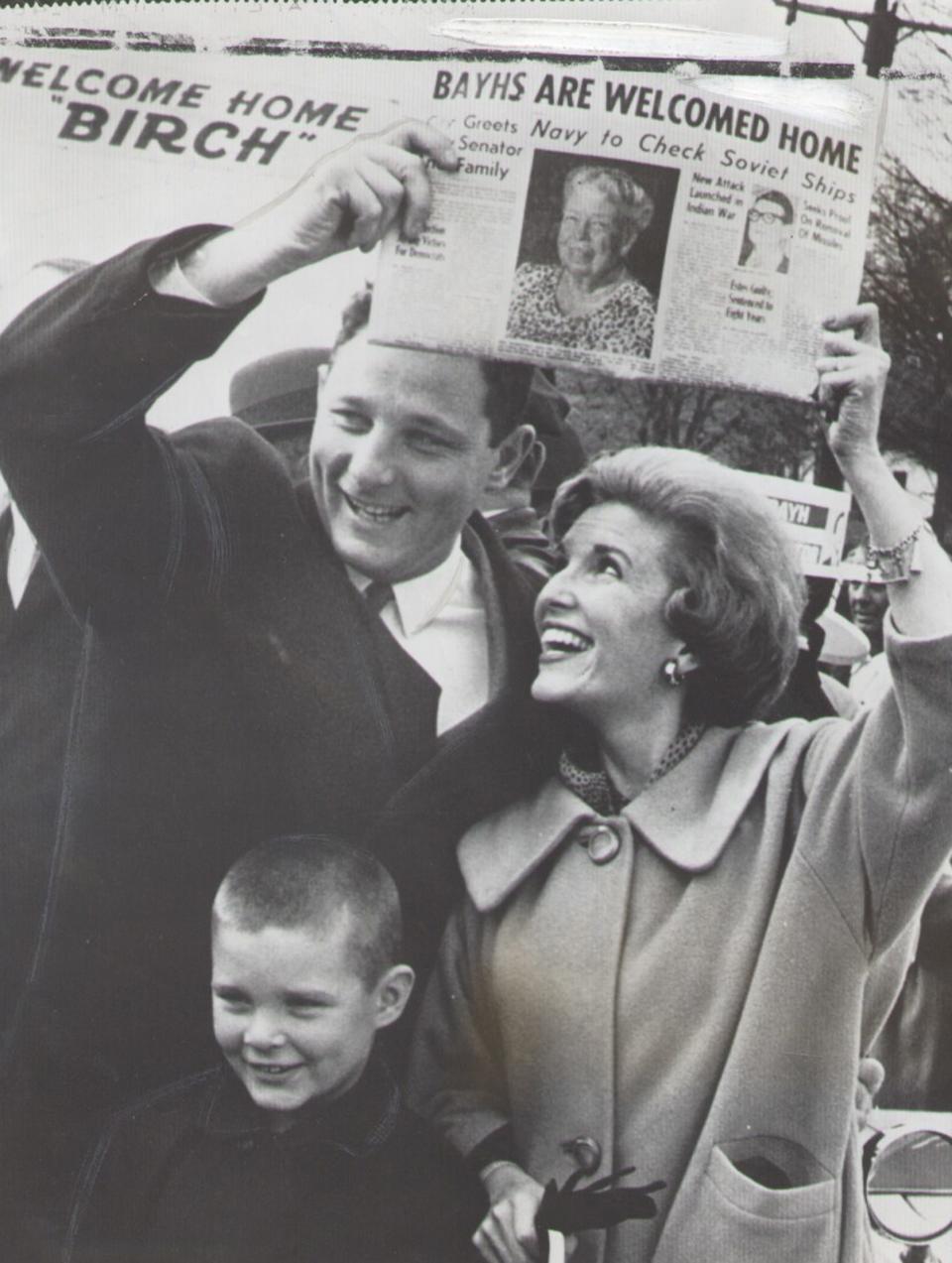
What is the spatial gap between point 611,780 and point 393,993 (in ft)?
1.68

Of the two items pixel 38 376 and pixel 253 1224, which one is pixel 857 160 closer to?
pixel 38 376

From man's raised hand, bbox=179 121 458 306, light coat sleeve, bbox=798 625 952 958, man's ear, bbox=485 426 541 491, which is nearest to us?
light coat sleeve, bbox=798 625 952 958

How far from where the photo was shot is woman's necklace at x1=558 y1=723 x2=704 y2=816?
2.36 meters

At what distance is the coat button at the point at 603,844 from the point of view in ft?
7.63

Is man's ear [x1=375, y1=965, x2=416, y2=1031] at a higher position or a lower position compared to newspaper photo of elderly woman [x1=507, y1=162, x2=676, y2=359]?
lower

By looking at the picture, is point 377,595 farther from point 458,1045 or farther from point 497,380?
point 458,1045

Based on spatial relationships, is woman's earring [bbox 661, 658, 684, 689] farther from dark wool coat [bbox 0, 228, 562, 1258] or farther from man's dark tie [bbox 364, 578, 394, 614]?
man's dark tie [bbox 364, 578, 394, 614]

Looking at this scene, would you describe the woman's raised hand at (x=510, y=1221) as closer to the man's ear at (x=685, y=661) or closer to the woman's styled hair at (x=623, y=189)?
the man's ear at (x=685, y=661)

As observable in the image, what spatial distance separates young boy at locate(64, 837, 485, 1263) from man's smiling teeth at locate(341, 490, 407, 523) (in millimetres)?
552

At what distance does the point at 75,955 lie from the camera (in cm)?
240

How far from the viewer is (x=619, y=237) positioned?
2.32m

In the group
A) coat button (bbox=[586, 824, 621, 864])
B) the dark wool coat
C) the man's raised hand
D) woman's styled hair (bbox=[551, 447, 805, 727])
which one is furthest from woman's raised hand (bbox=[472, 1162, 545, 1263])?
the man's raised hand

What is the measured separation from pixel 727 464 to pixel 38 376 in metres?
1.14

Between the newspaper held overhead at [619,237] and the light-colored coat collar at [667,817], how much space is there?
1.96ft
